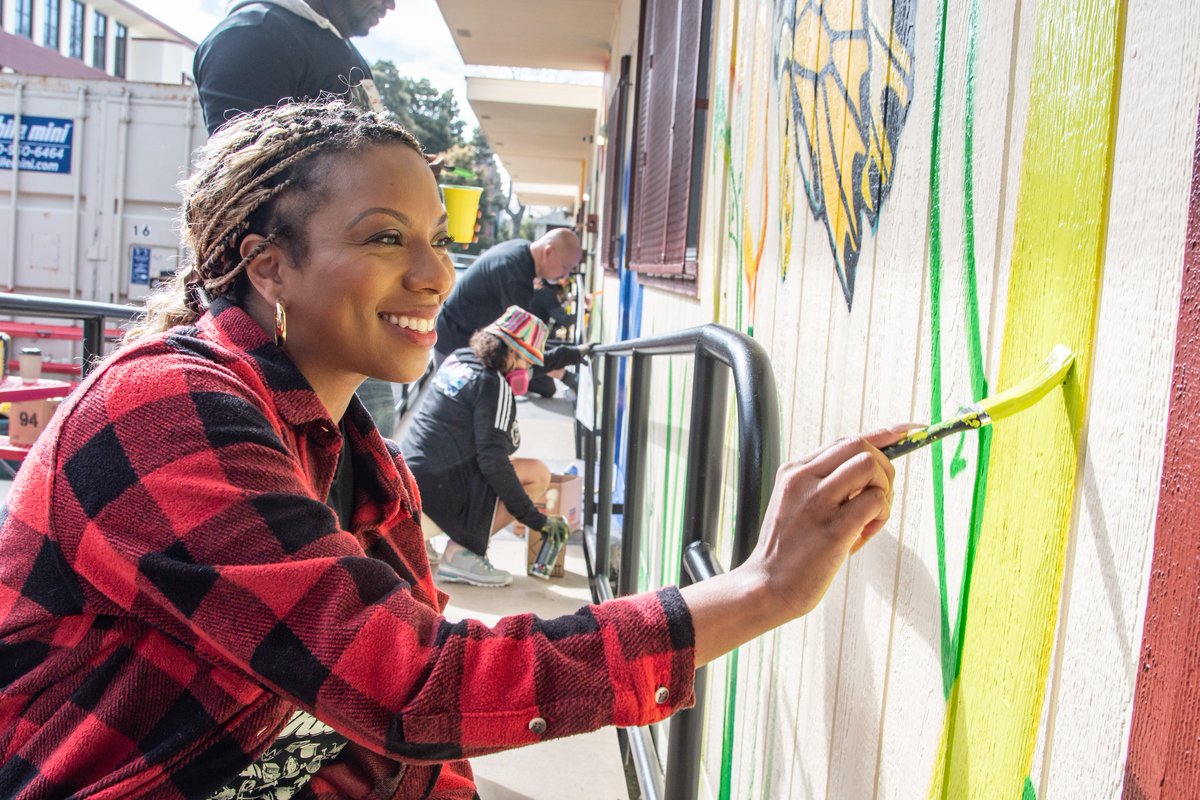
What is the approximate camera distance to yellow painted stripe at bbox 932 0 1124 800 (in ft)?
2.80

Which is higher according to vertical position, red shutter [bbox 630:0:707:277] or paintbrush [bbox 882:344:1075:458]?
red shutter [bbox 630:0:707:277]

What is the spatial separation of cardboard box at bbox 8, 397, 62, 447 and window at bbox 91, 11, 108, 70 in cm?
2431

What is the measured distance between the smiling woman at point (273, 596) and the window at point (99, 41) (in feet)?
92.6

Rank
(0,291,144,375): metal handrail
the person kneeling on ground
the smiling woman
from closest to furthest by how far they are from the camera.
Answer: the smiling woman → (0,291,144,375): metal handrail → the person kneeling on ground

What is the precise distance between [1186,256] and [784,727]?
1200mm

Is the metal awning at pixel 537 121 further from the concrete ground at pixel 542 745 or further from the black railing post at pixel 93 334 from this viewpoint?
the black railing post at pixel 93 334

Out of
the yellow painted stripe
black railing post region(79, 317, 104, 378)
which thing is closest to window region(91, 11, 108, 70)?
black railing post region(79, 317, 104, 378)

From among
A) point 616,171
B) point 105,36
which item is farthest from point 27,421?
point 105,36

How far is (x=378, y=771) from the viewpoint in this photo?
1.48 metres

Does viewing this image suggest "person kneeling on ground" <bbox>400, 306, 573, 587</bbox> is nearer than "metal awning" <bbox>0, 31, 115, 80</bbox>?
Yes

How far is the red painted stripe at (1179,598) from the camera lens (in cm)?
70

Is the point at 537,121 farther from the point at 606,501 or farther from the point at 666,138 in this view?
the point at 606,501

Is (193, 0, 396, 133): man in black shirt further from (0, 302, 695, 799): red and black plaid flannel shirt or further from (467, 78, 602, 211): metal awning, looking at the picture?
(467, 78, 602, 211): metal awning

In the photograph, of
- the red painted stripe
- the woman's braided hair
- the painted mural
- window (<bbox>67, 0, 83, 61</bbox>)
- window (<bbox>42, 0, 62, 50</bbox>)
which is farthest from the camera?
window (<bbox>67, 0, 83, 61</bbox>)
